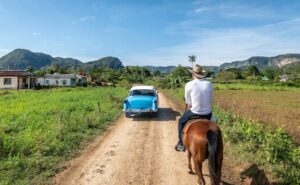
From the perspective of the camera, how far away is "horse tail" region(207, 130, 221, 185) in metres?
6.66

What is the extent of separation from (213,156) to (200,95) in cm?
180

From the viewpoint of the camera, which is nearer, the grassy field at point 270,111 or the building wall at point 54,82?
the grassy field at point 270,111

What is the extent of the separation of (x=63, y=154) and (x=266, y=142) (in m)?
6.71

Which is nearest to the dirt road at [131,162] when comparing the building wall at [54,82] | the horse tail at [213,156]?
the horse tail at [213,156]

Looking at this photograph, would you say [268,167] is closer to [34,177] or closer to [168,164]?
[168,164]

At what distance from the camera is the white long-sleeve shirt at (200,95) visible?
7938mm

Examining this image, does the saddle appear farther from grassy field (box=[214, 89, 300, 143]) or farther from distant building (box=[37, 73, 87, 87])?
distant building (box=[37, 73, 87, 87])

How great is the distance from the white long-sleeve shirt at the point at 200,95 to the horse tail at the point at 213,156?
1.30 meters

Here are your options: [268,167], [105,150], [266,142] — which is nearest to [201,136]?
[268,167]

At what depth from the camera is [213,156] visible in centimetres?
666

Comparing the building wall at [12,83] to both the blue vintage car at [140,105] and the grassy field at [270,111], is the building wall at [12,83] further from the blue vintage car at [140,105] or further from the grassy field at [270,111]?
the blue vintage car at [140,105]

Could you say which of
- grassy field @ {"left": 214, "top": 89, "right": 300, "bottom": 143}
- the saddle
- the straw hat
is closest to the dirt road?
the saddle

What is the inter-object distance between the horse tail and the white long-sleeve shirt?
51.0 inches

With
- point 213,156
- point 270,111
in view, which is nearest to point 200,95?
point 213,156
